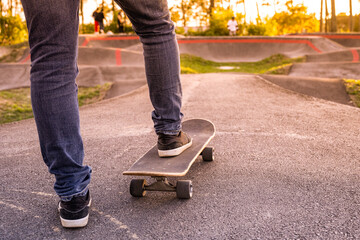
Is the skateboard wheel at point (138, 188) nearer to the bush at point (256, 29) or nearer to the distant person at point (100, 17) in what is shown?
the distant person at point (100, 17)

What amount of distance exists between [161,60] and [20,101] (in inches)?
317

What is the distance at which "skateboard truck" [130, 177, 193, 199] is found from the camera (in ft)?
6.32

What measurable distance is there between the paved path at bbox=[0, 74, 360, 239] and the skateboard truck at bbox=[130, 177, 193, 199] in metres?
0.04

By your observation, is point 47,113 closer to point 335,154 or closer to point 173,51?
point 173,51

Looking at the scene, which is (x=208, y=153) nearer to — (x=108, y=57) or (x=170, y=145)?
(x=170, y=145)

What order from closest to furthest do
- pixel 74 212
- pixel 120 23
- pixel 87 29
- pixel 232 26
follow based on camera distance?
pixel 74 212 → pixel 232 26 → pixel 120 23 → pixel 87 29

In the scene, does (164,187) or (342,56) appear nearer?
(164,187)

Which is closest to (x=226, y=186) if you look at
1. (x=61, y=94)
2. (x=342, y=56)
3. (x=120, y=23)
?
(x=61, y=94)

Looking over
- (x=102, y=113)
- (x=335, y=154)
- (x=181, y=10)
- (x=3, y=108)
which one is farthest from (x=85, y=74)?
(x=181, y=10)

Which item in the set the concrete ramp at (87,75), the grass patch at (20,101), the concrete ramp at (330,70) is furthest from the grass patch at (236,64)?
the grass patch at (20,101)

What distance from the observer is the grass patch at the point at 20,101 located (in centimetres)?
724

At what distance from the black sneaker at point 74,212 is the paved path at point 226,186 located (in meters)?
0.05

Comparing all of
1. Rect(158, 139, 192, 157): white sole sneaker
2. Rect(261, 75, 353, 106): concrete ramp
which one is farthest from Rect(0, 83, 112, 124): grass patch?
Rect(158, 139, 192, 157): white sole sneaker

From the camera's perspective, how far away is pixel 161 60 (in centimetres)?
191
